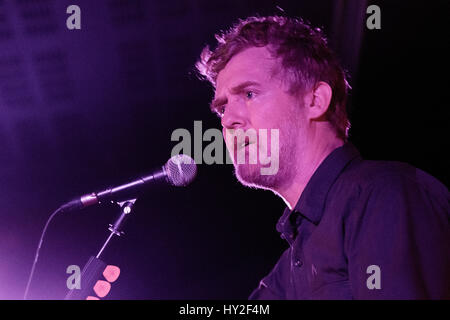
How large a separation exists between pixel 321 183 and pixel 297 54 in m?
0.78

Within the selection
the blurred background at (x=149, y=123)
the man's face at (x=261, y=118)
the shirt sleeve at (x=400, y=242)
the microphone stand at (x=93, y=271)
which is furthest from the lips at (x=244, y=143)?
the blurred background at (x=149, y=123)

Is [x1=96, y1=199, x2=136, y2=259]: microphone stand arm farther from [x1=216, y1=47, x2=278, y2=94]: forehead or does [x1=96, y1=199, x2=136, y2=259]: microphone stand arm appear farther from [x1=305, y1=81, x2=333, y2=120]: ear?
[x1=305, y1=81, x2=333, y2=120]: ear

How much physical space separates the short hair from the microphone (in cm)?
66

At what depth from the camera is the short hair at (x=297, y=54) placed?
5.97 ft

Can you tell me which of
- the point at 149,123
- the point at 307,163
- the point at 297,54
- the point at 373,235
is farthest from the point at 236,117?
the point at 149,123

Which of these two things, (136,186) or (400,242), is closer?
(400,242)

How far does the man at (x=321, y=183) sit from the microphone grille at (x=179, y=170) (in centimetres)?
23

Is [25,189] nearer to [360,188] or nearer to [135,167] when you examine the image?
[135,167]

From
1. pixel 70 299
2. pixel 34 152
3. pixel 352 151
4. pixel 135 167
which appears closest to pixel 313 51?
pixel 352 151

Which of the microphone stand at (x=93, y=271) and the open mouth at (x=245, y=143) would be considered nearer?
the microphone stand at (x=93, y=271)

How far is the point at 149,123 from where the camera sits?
259 cm

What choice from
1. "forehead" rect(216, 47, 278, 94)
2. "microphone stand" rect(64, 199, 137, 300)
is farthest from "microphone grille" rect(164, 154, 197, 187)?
"forehead" rect(216, 47, 278, 94)

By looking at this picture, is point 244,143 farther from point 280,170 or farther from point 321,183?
point 321,183

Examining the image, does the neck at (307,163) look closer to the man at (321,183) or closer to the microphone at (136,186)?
the man at (321,183)
